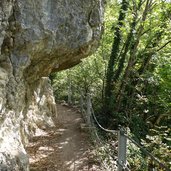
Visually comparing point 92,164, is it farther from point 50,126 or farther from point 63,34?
point 50,126

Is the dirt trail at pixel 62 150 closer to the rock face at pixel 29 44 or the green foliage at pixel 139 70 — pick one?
the rock face at pixel 29 44

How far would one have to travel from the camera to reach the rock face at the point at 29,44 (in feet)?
17.5

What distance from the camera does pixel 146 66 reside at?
507 inches

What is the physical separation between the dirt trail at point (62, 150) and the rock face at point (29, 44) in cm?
77

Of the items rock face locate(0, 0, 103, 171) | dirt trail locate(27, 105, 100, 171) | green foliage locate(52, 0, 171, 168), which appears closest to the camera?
rock face locate(0, 0, 103, 171)

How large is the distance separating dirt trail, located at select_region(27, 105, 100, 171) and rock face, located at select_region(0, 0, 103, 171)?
0.77 m

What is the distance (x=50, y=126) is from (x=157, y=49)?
5.66m

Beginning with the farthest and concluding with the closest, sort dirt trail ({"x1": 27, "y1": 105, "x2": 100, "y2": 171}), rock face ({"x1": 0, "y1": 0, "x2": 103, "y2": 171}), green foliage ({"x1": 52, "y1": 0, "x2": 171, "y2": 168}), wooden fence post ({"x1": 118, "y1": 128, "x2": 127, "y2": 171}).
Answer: green foliage ({"x1": 52, "y1": 0, "x2": 171, "y2": 168}) → dirt trail ({"x1": 27, "y1": 105, "x2": 100, "y2": 171}) → rock face ({"x1": 0, "y1": 0, "x2": 103, "y2": 171}) → wooden fence post ({"x1": 118, "y1": 128, "x2": 127, "y2": 171})

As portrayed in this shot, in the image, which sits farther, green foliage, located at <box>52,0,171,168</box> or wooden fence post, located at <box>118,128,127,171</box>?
green foliage, located at <box>52,0,171,168</box>

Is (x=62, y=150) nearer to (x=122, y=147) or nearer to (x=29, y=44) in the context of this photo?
(x=29, y=44)

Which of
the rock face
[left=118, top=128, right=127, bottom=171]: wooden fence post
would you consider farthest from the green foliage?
[left=118, top=128, right=127, bottom=171]: wooden fence post

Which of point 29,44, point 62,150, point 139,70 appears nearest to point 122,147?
point 29,44

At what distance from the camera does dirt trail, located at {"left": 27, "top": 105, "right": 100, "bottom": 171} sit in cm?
687

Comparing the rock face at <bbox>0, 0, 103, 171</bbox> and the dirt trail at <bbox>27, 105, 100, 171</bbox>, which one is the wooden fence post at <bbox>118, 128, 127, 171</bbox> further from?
the dirt trail at <bbox>27, 105, 100, 171</bbox>
